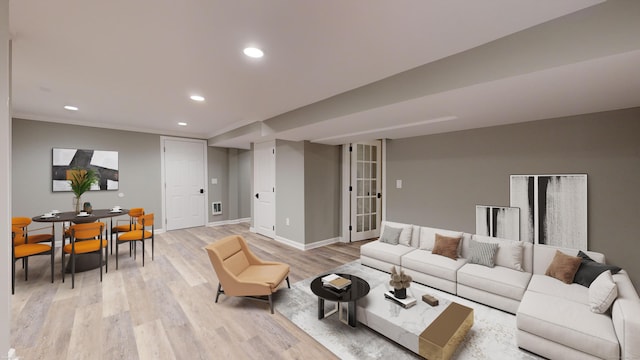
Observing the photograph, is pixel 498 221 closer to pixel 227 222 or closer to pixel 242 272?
pixel 242 272

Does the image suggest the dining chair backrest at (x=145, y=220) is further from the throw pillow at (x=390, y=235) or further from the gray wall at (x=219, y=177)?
the throw pillow at (x=390, y=235)

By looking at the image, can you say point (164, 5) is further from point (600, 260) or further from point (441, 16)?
point (600, 260)

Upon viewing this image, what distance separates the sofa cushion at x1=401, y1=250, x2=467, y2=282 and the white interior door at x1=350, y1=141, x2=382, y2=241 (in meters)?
2.02

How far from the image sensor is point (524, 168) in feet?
10.6

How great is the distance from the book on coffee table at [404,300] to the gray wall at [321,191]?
2529mm

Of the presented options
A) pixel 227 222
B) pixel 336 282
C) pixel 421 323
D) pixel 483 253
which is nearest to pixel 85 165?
pixel 227 222

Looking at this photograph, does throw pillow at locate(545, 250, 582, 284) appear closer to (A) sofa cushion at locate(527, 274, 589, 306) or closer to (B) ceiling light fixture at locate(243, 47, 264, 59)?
(A) sofa cushion at locate(527, 274, 589, 306)

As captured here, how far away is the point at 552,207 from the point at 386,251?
2099mm

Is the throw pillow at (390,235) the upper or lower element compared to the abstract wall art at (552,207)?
lower

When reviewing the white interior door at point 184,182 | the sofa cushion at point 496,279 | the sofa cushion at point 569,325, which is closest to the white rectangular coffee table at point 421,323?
the sofa cushion at point 569,325

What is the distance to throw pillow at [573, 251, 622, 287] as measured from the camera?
7.58 feet

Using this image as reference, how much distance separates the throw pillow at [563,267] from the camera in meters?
2.45

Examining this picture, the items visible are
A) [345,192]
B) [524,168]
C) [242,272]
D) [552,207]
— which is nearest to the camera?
[242,272]

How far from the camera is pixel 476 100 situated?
238 centimetres
